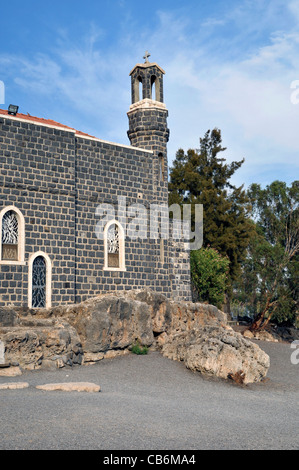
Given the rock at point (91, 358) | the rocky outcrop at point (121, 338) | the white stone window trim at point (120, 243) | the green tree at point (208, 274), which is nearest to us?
the rocky outcrop at point (121, 338)

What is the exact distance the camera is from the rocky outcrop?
13.0 metres

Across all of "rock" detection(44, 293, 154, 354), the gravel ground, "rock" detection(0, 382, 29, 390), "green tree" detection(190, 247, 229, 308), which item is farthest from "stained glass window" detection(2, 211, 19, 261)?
"green tree" detection(190, 247, 229, 308)

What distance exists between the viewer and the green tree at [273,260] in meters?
33.1

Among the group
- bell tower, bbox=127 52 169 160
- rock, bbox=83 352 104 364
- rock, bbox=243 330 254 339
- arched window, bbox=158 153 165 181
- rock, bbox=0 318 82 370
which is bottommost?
rock, bbox=243 330 254 339

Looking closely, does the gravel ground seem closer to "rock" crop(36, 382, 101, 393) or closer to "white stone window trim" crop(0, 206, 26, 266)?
"rock" crop(36, 382, 101, 393)

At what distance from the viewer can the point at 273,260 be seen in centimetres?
3459

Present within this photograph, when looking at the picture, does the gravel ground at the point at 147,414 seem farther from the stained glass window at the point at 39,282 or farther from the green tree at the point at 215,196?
the green tree at the point at 215,196

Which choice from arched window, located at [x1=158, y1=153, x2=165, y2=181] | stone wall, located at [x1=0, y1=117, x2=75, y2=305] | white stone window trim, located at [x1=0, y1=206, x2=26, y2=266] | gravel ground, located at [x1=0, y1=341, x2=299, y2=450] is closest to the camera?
gravel ground, located at [x1=0, y1=341, x2=299, y2=450]

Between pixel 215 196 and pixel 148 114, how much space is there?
42.4 feet

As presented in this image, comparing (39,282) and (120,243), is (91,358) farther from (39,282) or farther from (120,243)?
(120,243)

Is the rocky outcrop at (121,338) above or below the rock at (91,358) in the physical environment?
above

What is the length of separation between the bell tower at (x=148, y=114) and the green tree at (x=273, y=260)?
12.9 metres

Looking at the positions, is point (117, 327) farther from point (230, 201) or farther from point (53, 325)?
point (230, 201)

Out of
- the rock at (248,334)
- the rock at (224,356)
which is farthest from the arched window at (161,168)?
the rock at (248,334)
